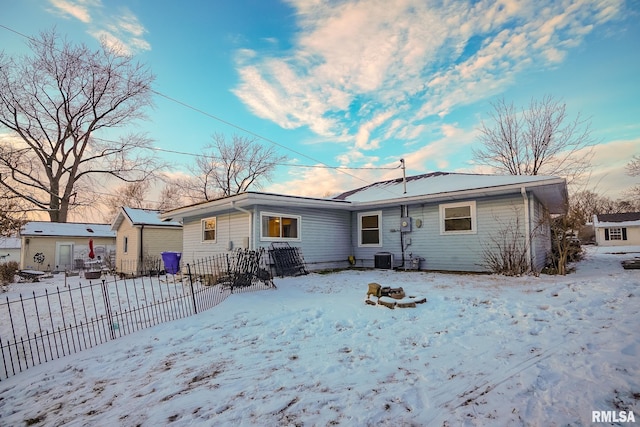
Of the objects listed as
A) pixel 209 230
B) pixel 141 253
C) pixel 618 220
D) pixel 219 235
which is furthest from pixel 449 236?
pixel 618 220

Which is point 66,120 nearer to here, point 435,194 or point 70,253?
point 70,253

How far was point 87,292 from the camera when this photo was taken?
1002cm

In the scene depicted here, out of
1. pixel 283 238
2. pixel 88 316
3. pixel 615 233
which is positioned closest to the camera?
pixel 88 316

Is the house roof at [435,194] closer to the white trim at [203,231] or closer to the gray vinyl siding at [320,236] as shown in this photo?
the white trim at [203,231]

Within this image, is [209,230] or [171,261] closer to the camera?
[171,261]

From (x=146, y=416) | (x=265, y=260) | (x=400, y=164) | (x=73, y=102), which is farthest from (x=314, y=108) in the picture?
(x=73, y=102)

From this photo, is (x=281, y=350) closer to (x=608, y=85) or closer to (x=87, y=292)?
(x=87, y=292)

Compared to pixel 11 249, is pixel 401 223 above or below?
above

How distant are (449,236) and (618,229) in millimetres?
30954

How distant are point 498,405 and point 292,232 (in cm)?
928

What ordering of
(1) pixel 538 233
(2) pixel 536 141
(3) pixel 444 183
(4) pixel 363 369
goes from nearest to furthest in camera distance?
(4) pixel 363 369
(1) pixel 538 233
(3) pixel 444 183
(2) pixel 536 141
